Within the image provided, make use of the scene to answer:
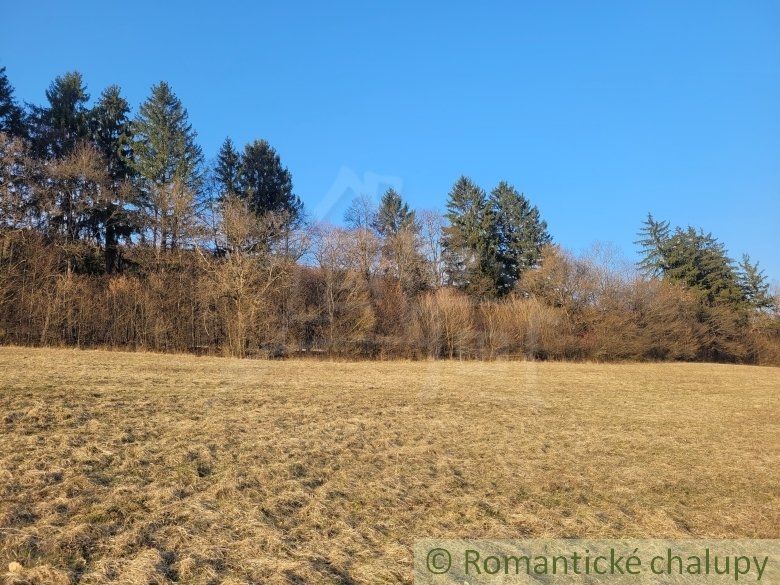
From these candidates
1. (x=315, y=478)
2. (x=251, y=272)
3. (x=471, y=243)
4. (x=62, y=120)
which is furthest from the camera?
(x=471, y=243)

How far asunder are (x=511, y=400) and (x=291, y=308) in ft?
59.3

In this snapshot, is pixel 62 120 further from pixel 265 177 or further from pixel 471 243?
pixel 471 243

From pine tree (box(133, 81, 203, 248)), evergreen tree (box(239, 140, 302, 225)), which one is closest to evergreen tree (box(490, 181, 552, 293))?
evergreen tree (box(239, 140, 302, 225))

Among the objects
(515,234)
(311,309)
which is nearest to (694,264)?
(515,234)

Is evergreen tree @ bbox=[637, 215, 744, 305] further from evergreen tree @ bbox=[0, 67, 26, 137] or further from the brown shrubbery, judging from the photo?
evergreen tree @ bbox=[0, 67, 26, 137]

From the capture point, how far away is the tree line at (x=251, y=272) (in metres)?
26.5

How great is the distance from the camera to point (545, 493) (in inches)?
231

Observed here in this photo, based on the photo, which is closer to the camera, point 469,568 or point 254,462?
point 469,568

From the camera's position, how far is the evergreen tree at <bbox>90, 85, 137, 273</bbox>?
32094mm

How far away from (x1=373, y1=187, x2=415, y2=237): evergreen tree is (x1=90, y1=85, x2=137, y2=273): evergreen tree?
67.7 feet

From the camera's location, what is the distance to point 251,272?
90.9 ft

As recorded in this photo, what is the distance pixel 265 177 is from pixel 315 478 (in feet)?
115

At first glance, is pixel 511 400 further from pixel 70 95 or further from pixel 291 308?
pixel 70 95

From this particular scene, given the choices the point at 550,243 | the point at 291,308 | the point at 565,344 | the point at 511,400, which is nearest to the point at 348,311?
the point at 291,308
